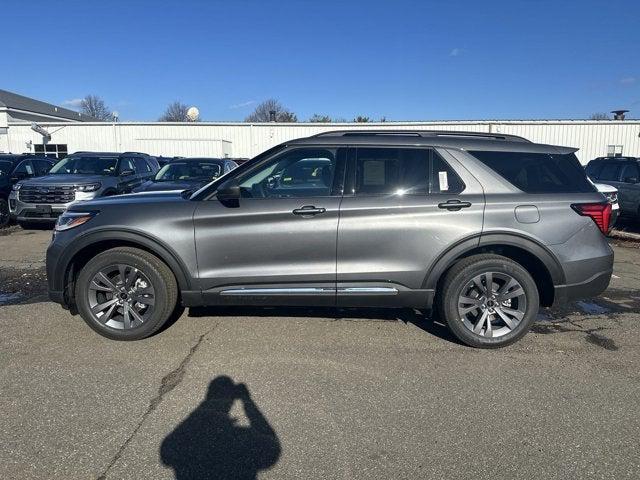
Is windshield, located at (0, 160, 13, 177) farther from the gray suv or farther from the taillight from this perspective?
the taillight

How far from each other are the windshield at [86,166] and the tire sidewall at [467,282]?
958 cm

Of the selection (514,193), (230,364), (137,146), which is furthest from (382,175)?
(137,146)

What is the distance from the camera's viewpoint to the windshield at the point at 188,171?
10031mm

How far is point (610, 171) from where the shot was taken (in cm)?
1174

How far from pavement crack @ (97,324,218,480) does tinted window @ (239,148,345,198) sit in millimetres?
1467

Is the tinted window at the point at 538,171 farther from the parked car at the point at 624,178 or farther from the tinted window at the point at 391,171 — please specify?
the parked car at the point at 624,178

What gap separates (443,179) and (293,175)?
→ 1348 millimetres

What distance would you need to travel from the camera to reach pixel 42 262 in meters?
7.71

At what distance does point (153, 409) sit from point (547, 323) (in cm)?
400

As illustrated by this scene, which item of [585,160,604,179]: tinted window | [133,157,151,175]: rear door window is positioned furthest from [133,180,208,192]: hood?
[585,160,604,179]: tinted window

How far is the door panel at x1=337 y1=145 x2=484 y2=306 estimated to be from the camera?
4.09m

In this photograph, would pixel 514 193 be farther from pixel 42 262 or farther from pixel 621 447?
pixel 42 262

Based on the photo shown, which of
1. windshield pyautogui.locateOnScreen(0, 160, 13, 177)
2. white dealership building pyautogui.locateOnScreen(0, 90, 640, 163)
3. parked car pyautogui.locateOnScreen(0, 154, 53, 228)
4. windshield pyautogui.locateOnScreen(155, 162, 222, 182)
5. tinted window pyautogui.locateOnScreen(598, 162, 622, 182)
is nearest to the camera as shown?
windshield pyautogui.locateOnScreen(155, 162, 222, 182)

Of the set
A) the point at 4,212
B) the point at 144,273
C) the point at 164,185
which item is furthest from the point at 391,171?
the point at 4,212
